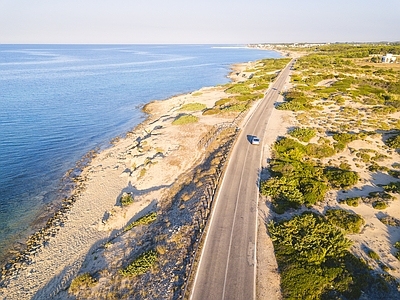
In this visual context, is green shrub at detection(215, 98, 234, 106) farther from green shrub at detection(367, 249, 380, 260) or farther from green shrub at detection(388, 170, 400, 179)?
green shrub at detection(367, 249, 380, 260)

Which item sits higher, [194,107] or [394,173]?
[194,107]

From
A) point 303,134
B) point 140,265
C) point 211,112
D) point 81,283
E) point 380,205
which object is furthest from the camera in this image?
point 211,112

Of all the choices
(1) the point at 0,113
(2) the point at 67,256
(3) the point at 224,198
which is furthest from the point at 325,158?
(1) the point at 0,113

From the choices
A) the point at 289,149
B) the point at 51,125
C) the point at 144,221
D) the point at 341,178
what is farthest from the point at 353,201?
the point at 51,125

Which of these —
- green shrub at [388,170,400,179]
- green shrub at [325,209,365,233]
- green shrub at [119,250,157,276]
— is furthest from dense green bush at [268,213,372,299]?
green shrub at [388,170,400,179]

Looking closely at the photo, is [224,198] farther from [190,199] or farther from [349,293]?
[349,293]

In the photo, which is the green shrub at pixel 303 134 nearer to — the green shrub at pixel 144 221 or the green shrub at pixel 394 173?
the green shrub at pixel 394 173

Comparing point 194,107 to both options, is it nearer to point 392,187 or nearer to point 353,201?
point 353,201
